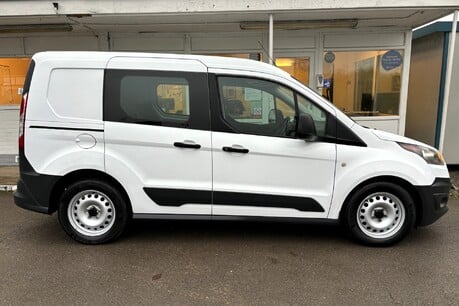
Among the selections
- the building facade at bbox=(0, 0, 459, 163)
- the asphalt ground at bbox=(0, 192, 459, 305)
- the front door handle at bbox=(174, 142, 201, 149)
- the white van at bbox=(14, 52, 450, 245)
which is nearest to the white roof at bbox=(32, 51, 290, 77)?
the white van at bbox=(14, 52, 450, 245)

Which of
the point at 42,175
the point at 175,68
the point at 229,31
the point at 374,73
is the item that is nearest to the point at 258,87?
the point at 175,68

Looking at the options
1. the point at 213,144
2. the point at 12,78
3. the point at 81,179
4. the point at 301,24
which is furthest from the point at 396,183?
the point at 12,78

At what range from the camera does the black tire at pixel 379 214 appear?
401 cm

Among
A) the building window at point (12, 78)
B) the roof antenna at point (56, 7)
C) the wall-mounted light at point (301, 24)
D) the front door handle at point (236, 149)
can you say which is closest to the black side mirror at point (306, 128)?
the front door handle at point (236, 149)

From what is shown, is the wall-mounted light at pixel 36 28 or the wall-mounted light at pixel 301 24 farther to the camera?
the wall-mounted light at pixel 36 28

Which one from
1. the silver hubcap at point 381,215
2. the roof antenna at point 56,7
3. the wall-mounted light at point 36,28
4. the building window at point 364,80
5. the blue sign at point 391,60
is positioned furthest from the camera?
the building window at point 364,80

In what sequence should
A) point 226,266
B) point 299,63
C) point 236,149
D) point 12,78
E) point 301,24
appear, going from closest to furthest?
point 226,266, point 236,149, point 301,24, point 299,63, point 12,78

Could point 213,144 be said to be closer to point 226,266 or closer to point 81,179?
point 226,266

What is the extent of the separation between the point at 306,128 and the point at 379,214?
1253 millimetres

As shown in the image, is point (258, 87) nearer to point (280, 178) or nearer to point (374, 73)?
point (280, 178)

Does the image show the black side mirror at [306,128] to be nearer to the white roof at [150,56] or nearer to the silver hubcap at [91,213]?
the white roof at [150,56]

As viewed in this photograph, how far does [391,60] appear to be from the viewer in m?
7.74

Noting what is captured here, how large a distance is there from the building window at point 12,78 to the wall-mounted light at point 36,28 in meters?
0.78

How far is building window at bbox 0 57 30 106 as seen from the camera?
8148mm
